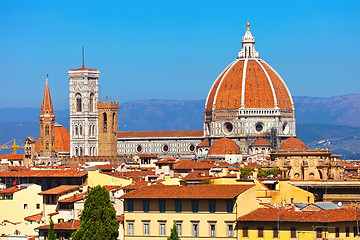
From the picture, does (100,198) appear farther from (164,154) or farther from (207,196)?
(164,154)

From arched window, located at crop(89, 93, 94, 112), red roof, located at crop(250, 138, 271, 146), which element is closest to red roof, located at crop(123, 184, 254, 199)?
red roof, located at crop(250, 138, 271, 146)

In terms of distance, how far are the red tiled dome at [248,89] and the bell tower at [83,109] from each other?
20335mm

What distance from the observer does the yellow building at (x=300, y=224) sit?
149 feet

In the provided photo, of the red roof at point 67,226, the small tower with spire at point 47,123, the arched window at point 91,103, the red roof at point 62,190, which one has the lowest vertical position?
the red roof at point 67,226

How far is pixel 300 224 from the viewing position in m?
46.0

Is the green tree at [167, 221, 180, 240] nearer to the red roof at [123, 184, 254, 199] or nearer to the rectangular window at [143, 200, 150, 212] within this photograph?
the red roof at [123, 184, 254, 199]

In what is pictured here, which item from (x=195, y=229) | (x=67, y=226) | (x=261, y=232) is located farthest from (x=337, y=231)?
(x=67, y=226)

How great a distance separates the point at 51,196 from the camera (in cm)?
6175

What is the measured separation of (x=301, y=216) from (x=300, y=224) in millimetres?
743

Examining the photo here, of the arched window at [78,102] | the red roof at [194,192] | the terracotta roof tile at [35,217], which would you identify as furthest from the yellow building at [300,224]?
the arched window at [78,102]

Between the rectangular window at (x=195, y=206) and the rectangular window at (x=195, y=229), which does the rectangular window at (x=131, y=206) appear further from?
the rectangular window at (x=195, y=229)

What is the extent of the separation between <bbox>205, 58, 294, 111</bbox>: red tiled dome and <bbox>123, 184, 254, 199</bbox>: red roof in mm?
141408

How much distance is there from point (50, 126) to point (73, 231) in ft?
437

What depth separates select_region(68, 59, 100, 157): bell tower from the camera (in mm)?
193625
